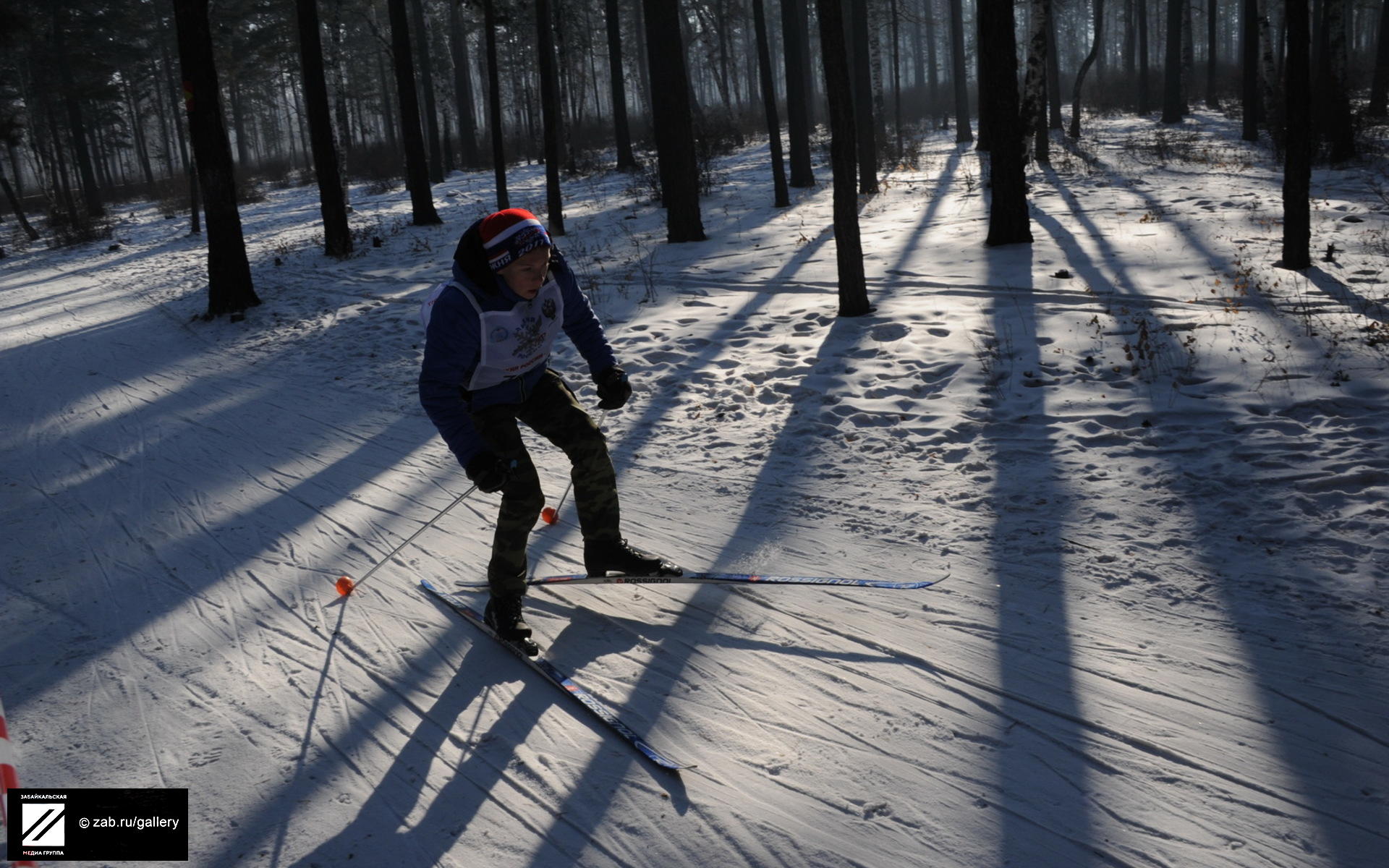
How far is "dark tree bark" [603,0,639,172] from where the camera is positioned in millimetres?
22727

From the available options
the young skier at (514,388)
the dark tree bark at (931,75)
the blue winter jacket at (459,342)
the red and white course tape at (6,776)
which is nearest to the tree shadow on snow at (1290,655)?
the young skier at (514,388)

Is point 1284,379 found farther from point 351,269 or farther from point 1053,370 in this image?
point 351,269

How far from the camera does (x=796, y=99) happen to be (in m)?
18.0

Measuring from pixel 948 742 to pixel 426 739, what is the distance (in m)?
1.95

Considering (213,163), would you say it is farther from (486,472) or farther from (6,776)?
(6,776)

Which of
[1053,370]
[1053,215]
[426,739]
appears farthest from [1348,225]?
[426,739]

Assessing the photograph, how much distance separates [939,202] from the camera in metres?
16.1

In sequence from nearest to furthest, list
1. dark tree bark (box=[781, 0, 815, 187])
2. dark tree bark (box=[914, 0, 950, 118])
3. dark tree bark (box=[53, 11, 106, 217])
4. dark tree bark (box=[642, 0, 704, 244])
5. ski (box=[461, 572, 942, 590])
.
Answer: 1. ski (box=[461, 572, 942, 590])
2. dark tree bark (box=[642, 0, 704, 244])
3. dark tree bark (box=[781, 0, 815, 187])
4. dark tree bark (box=[53, 11, 106, 217])
5. dark tree bark (box=[914, 0, 950, 118])

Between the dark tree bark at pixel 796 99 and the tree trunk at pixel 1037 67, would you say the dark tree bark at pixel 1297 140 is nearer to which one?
the tree trunk at pixel 1037 67

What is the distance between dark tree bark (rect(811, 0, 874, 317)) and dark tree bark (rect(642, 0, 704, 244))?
556 cm

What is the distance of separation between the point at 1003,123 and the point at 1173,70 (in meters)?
18.4

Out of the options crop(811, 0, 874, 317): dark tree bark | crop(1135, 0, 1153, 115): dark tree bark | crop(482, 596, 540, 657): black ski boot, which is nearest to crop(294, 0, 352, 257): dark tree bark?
crop(811, 0, 874, 317): dark tree bark

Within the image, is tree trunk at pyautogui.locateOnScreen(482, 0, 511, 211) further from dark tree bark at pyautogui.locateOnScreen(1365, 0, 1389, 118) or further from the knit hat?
dark tree bark at pyautogui.locateOnScreen(1365, 0, 1389, 118)

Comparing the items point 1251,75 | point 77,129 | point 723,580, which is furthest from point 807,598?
point 77,129
